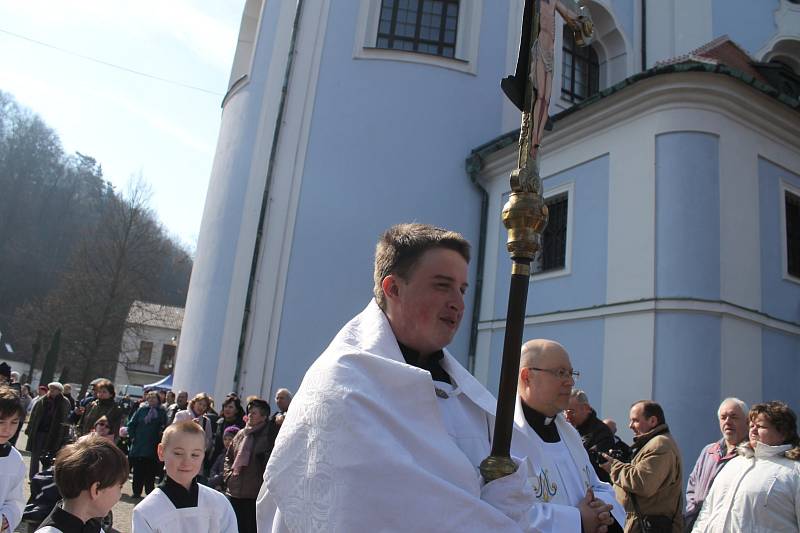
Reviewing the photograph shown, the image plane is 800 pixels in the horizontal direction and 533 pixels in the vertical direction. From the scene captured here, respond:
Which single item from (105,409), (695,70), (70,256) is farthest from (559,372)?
(70,256)

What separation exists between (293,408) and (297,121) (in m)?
12.6

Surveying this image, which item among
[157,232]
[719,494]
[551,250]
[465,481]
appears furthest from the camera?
[157,232]

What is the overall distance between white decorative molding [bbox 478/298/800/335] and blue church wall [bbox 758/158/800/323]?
184 millimetres

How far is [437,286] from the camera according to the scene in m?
2.26

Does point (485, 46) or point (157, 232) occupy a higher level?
point (157, 232)

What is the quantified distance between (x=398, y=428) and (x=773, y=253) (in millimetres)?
10126

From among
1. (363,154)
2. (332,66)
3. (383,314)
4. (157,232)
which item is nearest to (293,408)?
(383,314)

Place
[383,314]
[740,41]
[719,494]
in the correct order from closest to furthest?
[383,314], [719,494], [740,41]

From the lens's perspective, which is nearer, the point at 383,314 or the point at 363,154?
the point at 383,314

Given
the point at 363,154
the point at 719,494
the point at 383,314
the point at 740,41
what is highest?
the point at 740,41

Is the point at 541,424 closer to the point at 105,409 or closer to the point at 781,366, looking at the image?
the point at 781,366

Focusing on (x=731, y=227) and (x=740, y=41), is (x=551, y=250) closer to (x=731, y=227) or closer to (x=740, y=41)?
(x=731, y=227)

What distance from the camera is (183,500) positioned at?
12.6 feet

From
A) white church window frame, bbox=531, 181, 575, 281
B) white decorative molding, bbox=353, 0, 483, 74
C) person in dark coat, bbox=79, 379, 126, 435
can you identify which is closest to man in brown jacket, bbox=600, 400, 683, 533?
white church window frame, bbox=531, 181, 575, 281
